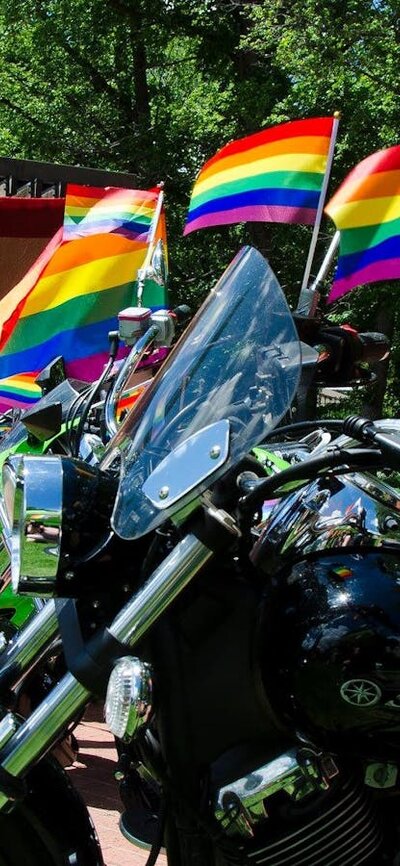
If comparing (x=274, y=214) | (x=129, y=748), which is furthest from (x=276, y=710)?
(x=274, y=214)

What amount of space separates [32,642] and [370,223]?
12.7 ft

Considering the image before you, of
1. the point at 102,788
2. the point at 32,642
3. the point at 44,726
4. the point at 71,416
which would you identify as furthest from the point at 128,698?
the point at 102,788

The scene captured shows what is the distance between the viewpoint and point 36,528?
64.0 inches

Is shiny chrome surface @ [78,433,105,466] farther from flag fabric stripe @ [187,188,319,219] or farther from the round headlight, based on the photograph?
flag fabric stripe @ [187,188,319,219]

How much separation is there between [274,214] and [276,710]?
177 inches

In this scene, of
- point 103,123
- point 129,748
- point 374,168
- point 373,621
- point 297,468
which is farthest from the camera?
point 103,123

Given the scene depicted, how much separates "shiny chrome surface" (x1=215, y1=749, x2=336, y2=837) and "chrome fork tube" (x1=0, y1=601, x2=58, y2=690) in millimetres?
392

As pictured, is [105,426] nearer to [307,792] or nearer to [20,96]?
[307,792]

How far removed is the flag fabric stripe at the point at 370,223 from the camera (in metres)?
5.21

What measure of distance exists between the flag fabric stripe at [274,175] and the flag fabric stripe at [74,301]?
2.14ft

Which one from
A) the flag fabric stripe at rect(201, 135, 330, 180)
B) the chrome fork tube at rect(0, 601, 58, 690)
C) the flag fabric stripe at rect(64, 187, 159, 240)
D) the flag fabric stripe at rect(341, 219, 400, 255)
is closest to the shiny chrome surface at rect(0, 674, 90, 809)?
the chrome fork tube at rect(0, 601, 58, 690)

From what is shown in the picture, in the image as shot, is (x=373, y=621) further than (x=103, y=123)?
No

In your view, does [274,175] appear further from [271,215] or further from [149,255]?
[149,255]

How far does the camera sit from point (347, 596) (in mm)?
1771
